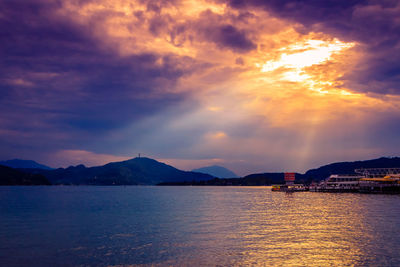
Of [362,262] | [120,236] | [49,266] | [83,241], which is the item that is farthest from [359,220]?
[49,266]

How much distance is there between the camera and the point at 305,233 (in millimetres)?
47781

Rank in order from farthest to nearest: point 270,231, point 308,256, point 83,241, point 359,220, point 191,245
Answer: point 359,220 < point 270,231 < point 83,241 < point 191,245 < point 308,256

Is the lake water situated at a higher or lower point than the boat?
lower

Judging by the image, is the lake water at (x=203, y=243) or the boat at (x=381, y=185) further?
the boat at (x=381, y=185)

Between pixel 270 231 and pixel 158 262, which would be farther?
pixel 270 231

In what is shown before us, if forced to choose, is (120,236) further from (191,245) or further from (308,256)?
(308,256)

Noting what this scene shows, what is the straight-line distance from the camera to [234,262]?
104 feet

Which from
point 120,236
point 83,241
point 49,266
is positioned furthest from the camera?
point 120,236

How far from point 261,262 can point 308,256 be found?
5761 millimetres

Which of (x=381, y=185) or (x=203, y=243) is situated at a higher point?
(x=381, y=185)

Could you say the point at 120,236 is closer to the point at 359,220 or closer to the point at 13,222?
the point at 13,222

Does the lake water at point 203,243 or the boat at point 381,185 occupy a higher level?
the boat at point 381,185

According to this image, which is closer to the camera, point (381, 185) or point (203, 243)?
point (203, 243)

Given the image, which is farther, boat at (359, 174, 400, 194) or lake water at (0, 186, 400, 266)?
boat at (359, 174, 400, 194)
